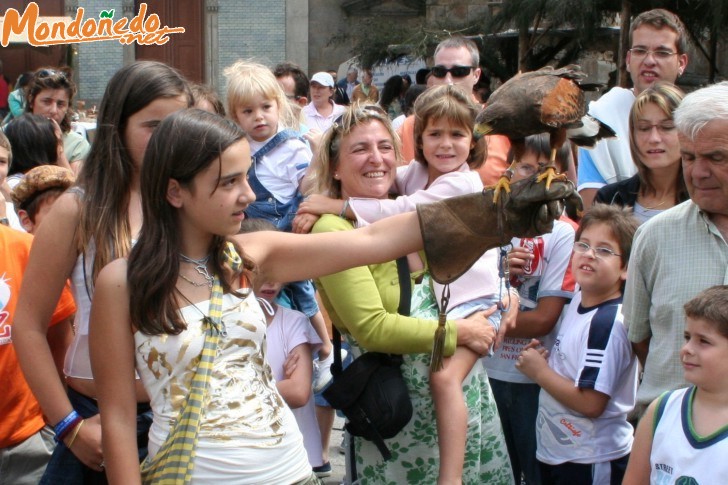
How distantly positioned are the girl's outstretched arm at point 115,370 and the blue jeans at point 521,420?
2265 mm

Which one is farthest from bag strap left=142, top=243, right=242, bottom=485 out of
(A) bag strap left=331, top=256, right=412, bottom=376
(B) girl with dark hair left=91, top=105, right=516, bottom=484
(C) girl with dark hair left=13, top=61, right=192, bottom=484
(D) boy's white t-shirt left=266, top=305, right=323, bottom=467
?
(D) boy's white t-shirt left=266, top=305, right=323, bottom=467

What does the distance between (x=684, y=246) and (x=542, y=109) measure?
0.69 m

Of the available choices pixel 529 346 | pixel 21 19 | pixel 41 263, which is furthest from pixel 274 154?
pixel 21 19

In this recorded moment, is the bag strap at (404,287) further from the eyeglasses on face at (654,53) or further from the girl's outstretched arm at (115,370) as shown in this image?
the eyeglasses on face at (654,53)

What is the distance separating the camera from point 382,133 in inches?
136

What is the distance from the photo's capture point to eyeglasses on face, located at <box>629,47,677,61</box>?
4422 millimetres

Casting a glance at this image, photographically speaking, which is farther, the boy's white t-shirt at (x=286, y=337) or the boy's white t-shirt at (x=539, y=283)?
the boy's white t-shirt at (x=539, y=283)

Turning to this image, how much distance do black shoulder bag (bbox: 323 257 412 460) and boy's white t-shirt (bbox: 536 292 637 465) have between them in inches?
30.9

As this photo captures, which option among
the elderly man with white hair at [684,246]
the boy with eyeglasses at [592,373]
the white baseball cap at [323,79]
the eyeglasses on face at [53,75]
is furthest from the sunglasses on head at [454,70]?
the white baseball cap at [323,79]

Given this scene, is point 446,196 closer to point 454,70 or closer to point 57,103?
point 454,70

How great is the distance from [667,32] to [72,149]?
4121 millimetres

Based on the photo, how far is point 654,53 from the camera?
4.43m

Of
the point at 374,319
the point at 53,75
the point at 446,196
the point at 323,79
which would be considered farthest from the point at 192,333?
the point at 323,79

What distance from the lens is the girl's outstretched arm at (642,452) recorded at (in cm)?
274
